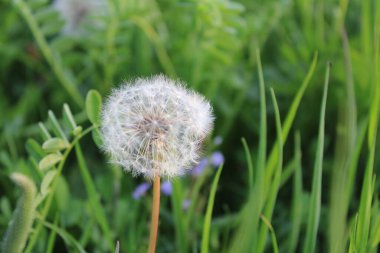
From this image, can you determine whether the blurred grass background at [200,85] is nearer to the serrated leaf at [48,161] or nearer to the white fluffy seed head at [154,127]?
the serrated leaf at [48,161]

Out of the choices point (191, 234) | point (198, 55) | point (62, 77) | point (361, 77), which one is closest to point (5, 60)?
point (62, 77)

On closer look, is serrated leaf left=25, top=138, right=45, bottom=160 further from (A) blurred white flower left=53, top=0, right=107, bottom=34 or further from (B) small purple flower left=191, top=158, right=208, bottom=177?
(A) blurred white flower left=53, top=0, right=107, bottom=34

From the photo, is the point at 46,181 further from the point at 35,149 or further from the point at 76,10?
the point at 76,10

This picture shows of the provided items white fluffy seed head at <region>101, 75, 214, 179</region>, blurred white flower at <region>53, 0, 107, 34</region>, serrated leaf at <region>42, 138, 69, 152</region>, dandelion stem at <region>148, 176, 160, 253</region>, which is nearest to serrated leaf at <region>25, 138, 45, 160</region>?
serrated leaf at <region>42, 138, 69, 152</region>

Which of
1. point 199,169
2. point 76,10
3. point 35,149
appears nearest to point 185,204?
point 199,169

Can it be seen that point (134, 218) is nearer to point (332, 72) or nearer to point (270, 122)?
point (270, 122)

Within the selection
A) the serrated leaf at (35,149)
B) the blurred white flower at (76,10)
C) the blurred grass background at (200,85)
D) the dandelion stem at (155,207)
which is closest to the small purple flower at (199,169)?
the blurred grass background at (200,85)
